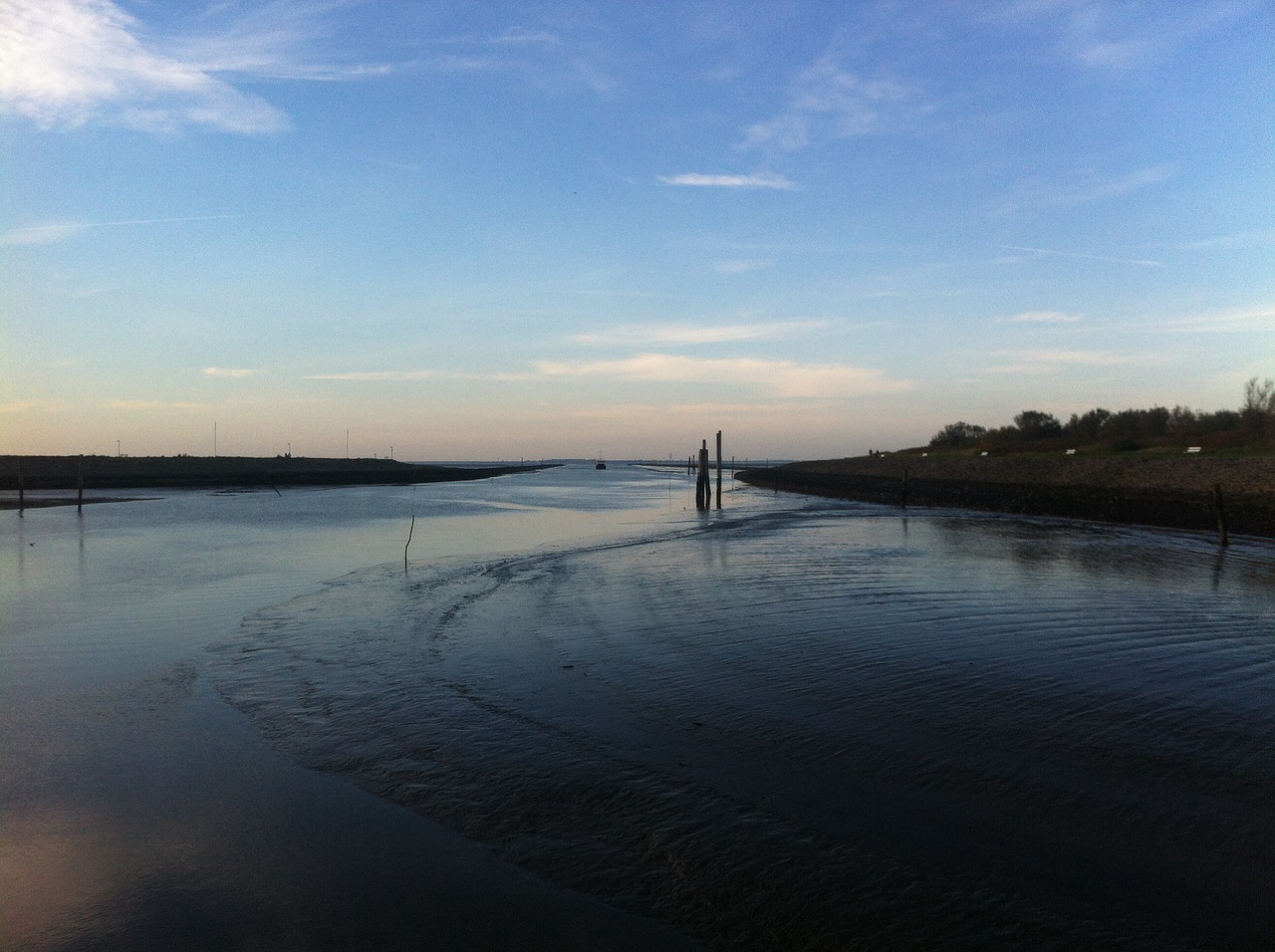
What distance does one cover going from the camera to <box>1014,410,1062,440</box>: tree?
82312mm

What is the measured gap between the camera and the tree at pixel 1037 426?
82.3m

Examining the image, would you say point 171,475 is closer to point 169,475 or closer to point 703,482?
point 169,475

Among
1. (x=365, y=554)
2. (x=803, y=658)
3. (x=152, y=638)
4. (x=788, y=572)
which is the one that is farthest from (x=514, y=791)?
(x=365, y=554)

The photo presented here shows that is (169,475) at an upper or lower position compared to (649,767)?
upper

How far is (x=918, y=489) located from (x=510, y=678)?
1966 inches

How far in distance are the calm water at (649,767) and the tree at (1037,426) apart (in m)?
74.4

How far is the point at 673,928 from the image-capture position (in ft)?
13.6

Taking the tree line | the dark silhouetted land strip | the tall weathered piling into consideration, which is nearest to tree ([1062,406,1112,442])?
the tree line

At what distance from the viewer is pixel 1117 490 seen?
40125mm

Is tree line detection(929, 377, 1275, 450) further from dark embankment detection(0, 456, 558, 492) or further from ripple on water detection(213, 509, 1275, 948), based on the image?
dark embankment detection(0, 456, 558, 492)

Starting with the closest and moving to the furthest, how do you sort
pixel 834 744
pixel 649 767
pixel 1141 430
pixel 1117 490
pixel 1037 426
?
pixel 649 767 < pixel 834 744 < pixel 1117 490 < pixel 1141 430 < pixel 1037 426

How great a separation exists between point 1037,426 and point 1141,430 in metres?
18.6

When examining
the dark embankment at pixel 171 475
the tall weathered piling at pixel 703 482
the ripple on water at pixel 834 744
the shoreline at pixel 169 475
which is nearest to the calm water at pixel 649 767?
the ripple on water at pixel 834 744

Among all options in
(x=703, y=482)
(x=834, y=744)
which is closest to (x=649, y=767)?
(x=834, y=744)
